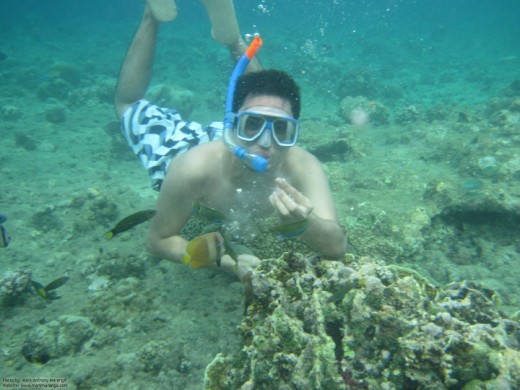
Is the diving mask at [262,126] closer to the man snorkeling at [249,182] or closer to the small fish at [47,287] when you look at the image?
the man snorkeling at [249,182]

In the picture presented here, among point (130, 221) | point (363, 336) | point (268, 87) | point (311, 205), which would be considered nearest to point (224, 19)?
point (268, 87)

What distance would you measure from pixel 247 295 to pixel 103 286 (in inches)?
109

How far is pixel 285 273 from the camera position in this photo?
8.57 feet

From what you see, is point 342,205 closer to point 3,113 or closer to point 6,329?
point 6,329

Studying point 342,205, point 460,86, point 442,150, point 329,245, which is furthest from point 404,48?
point 329,245

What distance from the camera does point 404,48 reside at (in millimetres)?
29531

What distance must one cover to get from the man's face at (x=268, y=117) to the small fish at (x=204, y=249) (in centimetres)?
117

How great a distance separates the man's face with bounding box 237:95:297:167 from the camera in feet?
11.3

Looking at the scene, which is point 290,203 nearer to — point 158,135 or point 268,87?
point 268,87

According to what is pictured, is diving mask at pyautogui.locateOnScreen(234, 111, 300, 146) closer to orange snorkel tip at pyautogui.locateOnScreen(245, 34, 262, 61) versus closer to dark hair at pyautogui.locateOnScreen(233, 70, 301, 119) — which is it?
dark hair at pyautogui.locateOnScreen(233, 70, 301, 119)

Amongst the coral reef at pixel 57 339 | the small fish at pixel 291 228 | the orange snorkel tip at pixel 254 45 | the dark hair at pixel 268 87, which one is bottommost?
the coral reef at pixel 57 339

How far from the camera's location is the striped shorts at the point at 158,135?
5.37 meters

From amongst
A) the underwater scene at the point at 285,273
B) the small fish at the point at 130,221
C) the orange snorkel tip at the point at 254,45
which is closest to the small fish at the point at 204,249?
the underwater scene at the point at 285,273

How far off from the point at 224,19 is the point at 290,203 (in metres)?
5.62
